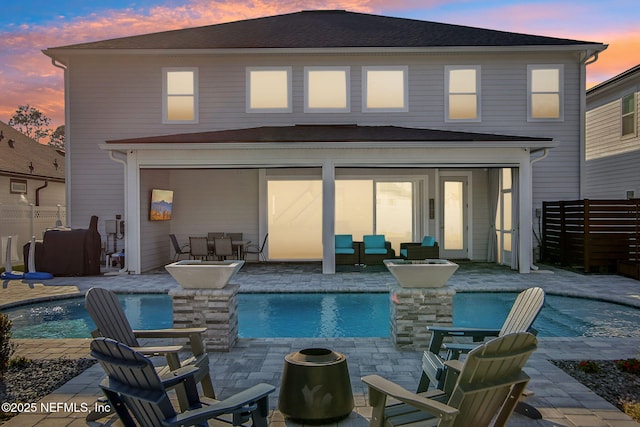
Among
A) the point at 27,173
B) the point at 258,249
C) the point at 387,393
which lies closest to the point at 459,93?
the point at 258,249

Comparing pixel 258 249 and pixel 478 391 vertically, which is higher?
pixel 478 391

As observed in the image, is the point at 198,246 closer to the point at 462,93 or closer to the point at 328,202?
the point at 328,202

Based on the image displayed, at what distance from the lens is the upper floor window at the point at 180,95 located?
14.5m

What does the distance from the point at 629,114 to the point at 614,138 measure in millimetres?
1058

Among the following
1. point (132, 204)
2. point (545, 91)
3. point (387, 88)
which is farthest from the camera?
point (387, 88)

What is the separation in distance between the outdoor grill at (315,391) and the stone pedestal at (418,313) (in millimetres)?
1971

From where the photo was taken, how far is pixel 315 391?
373 cm

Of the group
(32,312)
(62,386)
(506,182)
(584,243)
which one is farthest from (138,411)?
(506,182)

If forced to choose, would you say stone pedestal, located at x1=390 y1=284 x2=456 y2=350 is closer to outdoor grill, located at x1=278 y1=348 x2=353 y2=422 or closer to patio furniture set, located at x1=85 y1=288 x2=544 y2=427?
outdoor grill, located at x1=278 y1=348 x2=353 y2=422

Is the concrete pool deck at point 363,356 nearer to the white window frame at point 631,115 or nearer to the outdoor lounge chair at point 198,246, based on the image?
the outdoor lounge chair at point 198,246

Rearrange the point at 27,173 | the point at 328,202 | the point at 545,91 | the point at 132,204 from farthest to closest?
the point at 27,173, the point at 545,91, the point at 132,204, the point at 328,202

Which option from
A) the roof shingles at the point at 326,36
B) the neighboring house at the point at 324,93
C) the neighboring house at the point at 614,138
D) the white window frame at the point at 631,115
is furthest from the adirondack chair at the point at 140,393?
the white window frame at the point at 631,115

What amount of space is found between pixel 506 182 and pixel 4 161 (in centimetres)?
1822

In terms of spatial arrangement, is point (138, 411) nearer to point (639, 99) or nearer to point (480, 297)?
point (480, 297)
